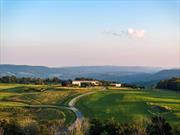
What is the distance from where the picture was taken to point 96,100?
9606cm

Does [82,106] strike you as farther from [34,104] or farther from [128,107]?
[34,104]

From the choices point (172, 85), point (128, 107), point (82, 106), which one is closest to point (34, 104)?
point (82, 106)

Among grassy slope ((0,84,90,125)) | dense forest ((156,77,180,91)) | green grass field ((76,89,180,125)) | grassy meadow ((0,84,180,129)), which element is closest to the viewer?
grassy meadow ((0,84,180,129))

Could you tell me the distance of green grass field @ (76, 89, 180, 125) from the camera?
7269 centimetres

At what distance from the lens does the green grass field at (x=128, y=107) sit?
2862 inches

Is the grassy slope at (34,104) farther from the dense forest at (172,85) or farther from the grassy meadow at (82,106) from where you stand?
the dense forest at (172,85)

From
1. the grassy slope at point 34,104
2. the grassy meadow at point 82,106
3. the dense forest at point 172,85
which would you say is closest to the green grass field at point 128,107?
the grassy meadow at point 82,106

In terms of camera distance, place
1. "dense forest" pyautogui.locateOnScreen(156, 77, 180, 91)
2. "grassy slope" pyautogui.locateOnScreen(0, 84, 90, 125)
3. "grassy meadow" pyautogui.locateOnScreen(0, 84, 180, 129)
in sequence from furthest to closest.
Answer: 1. "dense forest" pyautogui.locateOnScreen(156, 77, 180, 91)
2. "grassy slope" pyautogui.locateOnScreen(0, 84, 90, 125)
3. "grassy meadow" pyautogui.locateOnScreen(0, 84, 180, 129)

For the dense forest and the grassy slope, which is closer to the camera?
the grassy slope

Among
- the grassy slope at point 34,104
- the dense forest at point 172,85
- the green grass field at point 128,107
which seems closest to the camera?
the green grass field at point 128,107

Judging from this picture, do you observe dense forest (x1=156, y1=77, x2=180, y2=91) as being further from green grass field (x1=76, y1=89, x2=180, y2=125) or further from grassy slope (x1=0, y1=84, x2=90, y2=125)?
grassy slope (x1=0, y1=84, x2=90, y2=125)

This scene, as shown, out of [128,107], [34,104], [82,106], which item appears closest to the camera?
[128,107]

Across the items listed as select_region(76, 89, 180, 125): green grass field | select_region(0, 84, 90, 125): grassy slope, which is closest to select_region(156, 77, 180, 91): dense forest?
select_region(76, 89, 180, 125): green grass field

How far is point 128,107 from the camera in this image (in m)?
83.4
